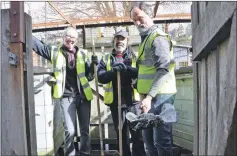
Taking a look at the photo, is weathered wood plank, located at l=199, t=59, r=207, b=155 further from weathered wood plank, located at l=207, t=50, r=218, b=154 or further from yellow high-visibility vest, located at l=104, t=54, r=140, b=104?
yellow high-visibility vest, located at l=104, t=54, r=140, b=104

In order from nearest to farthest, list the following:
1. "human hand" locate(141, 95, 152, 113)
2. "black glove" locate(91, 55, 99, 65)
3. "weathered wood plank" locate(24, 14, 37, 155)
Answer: "weathered wood plank" locate(24, 14, 37, 155) → "human hand" locate(141, 95, 152, 113) → "black glove" locate(91, 55, 99, 65)

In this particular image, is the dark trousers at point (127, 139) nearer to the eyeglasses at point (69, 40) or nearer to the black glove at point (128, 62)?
the black glove at point (128, 62)

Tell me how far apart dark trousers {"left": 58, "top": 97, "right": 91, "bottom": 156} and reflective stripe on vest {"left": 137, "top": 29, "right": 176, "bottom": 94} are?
3.82ft

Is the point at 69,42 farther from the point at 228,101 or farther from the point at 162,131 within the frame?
the point at 228,101

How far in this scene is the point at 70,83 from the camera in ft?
13.0

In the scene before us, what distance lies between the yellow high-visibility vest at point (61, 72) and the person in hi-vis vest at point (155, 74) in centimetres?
106

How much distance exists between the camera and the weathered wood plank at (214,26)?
1.27m

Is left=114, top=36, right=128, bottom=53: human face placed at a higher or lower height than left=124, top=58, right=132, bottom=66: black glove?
higher

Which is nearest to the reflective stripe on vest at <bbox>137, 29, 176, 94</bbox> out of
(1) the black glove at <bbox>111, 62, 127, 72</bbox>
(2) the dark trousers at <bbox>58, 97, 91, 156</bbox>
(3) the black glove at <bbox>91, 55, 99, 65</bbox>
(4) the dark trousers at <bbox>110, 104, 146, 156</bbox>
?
(1) the black glove at <bbox>111, 62, 127, 72</bbox>

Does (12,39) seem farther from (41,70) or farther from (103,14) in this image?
(41,70)

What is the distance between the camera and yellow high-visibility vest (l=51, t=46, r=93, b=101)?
12.6 ft

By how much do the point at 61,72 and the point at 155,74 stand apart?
1499 mm

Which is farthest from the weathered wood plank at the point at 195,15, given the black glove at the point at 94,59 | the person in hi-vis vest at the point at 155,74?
the black glove at the point at 94,59

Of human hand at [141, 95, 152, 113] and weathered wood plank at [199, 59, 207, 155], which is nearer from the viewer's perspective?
weathered wood plank at [199, 59, 207, 155]
